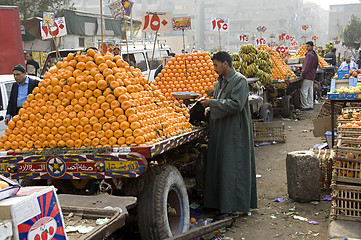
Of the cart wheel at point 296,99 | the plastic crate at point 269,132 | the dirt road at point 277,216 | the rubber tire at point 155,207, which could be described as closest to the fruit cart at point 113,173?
the rubber tire at point 155,207

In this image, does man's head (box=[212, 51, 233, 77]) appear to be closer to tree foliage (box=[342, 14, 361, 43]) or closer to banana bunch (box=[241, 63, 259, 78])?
banana bunch (box=[241, 63, 259, 78])

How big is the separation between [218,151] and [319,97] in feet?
46.9

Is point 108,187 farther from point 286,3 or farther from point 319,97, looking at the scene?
point 286,3

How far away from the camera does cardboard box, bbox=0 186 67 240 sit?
2195 millimetres

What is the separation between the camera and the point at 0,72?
1199cm

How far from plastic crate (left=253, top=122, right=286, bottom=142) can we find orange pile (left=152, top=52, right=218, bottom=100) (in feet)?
10.8

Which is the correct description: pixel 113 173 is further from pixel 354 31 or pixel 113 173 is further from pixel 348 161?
pixel 354 31

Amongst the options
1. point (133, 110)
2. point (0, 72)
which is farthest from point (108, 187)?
point (0, 72)

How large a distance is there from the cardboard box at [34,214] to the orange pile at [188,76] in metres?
4.34

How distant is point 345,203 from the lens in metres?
4.36

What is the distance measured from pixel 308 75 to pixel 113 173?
38.3 feet

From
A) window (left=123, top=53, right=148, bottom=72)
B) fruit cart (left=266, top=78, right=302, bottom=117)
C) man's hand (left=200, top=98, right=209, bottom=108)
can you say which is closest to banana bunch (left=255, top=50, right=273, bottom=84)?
fruit cart (left=266, top=78, right=302, bottom=117)

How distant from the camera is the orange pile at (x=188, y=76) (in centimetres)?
677

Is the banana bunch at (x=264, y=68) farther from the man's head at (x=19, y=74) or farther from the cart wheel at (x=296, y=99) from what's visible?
the man's head at (x=19, y=74)
